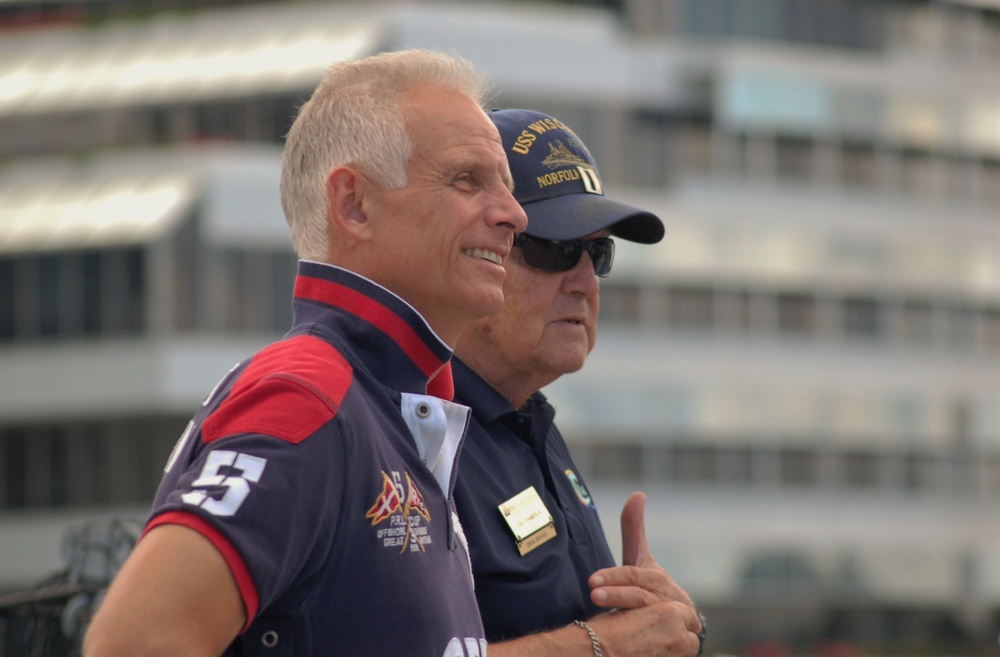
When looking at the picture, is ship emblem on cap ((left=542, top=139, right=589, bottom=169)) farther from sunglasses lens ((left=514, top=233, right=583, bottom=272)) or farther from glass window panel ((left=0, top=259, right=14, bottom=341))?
glass window panel ((left=0, top=259, right=14, bottom=341))

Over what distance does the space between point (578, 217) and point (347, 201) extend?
1440mm

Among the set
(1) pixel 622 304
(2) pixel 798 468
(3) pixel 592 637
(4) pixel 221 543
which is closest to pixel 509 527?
(3) pixel 592 637

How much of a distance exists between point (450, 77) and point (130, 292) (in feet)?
105

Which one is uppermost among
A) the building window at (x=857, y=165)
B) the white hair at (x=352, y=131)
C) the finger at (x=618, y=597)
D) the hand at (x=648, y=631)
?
the white hair at (x=352, y=131)

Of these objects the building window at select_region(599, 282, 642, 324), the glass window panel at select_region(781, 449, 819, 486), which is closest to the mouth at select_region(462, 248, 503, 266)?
the building window at select_region(599, 282, 642, 324)

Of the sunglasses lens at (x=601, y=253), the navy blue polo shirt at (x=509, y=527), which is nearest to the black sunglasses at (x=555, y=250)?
the sunglasses lens at (x=601, y=253)

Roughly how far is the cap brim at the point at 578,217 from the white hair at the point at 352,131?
122 centimetres

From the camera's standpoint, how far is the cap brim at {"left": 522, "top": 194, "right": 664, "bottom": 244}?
4.12 metres

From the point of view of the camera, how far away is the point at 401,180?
9.11 ft

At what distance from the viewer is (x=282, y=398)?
2.42m

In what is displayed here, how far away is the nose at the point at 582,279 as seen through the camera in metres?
4.25

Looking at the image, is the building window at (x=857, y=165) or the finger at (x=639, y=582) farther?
the building window at (x=857, y=165)

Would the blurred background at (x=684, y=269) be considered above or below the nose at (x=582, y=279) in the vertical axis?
below

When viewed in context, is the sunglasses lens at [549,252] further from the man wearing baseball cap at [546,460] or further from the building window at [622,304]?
the building window at [622,304]
